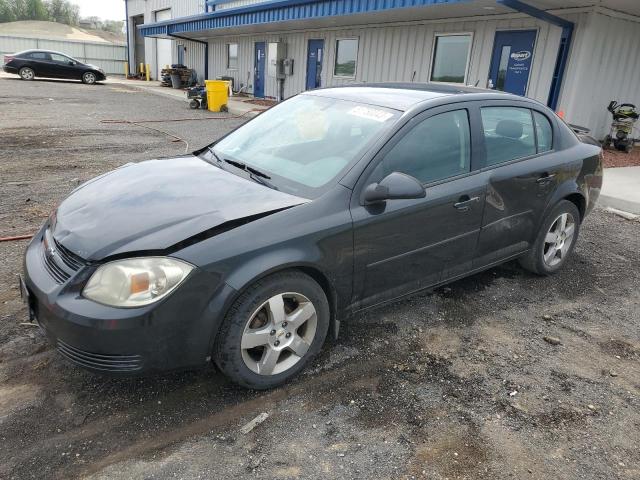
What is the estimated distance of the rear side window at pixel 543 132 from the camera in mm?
4227

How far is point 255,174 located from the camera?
10.7 feet

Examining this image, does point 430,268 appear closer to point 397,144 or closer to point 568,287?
point 397,144

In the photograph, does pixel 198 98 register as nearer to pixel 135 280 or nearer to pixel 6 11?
pixel 135 280

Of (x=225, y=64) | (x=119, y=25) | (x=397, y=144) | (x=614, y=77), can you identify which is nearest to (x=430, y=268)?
(x=397, y=144)

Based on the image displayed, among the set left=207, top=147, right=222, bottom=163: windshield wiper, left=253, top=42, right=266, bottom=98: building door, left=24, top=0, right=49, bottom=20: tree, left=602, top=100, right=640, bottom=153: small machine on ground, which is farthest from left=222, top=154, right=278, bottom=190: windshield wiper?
left=24, top=0, right=49, bottom=20: tree

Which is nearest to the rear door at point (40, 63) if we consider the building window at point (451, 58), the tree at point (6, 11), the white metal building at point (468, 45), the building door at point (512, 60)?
the white metal building at point (468, 45)

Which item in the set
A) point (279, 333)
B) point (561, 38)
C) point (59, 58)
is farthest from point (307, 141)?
point (59, 58)

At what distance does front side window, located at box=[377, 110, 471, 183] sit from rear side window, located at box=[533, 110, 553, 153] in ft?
3.20

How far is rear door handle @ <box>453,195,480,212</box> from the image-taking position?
346 centimetres

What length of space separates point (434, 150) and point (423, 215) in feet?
1.56

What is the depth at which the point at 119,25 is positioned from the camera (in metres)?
119

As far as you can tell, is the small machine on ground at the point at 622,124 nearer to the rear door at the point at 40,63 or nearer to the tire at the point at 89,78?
the tire at the point at 89,78

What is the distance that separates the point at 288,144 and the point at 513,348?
2067mm

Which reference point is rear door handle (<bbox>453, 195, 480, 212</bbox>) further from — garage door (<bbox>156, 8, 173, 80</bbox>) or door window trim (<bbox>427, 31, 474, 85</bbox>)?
garage door (<bbox>156, 8, 173, 80</bbox>)
